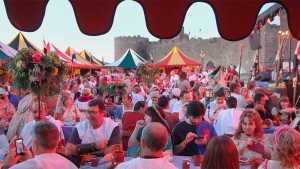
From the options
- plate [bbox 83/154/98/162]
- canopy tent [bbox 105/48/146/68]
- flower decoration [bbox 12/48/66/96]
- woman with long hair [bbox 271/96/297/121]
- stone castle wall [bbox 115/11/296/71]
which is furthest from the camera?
stone castle wall [bbox 115/11/296/71]

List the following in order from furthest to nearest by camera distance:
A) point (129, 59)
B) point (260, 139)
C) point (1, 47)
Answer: point (129, 59) → point (1, 47) → point (260, 139)

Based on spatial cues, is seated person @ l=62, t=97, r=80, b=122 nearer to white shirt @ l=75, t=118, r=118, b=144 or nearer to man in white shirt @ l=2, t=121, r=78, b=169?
white shirt @ l=75, t=118, r=118, b=144

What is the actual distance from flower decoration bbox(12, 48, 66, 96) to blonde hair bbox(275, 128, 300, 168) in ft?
9.16

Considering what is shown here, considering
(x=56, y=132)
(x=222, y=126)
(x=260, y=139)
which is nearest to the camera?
(x=56, y=132)

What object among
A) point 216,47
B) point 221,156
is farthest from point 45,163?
point 216,47

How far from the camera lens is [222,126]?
231 inches

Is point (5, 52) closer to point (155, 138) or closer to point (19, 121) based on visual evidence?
point (19, 121)

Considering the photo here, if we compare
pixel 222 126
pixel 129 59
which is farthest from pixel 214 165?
pixel 129 59

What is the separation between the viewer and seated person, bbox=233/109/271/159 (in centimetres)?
418

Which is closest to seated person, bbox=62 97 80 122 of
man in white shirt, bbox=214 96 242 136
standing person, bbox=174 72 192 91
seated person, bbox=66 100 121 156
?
seated person, bbox=66 100 121 156

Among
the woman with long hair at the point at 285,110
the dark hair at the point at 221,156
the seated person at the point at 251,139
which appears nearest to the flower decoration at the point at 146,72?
the woman with long hair at the point at 285,110

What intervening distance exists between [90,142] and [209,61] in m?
42.7

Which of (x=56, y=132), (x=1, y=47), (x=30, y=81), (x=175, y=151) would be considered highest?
(x=1, y=47)

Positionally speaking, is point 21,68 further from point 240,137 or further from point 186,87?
point 186,87
